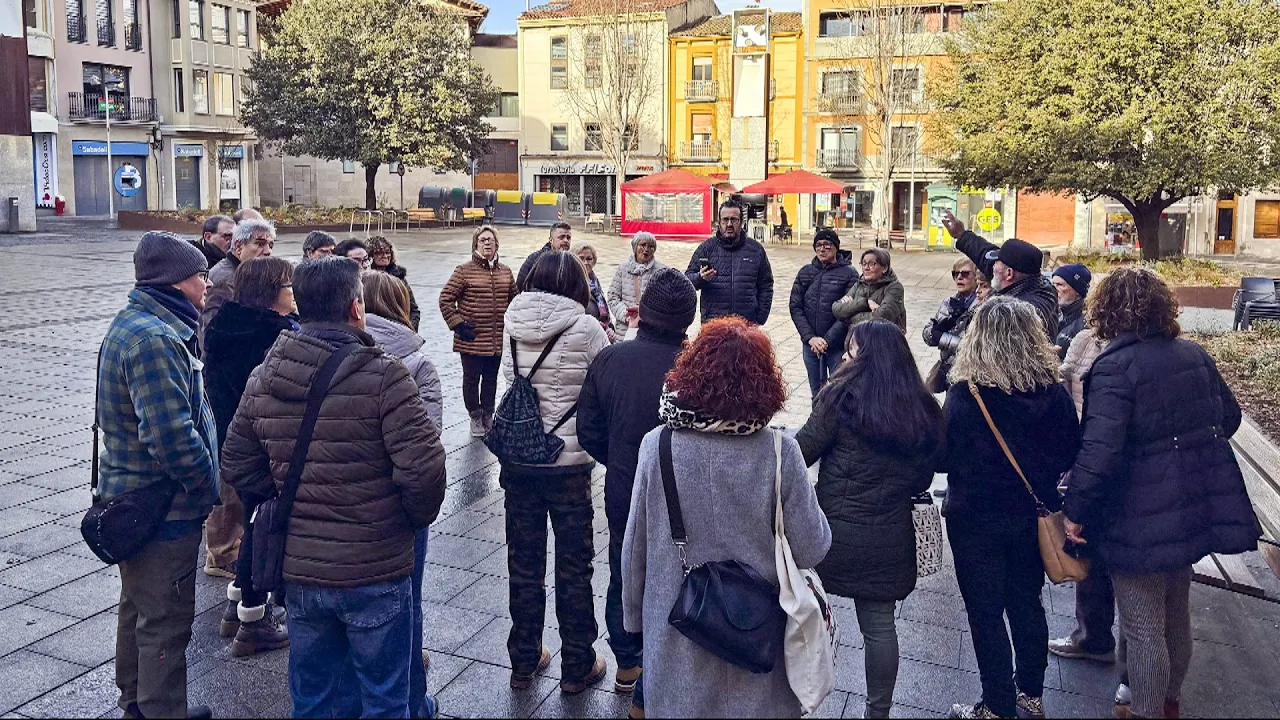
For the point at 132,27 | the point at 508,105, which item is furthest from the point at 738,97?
the point at 132,27

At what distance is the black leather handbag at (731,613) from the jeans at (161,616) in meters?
1.94

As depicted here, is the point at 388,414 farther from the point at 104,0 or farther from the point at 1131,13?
the point at 104,0

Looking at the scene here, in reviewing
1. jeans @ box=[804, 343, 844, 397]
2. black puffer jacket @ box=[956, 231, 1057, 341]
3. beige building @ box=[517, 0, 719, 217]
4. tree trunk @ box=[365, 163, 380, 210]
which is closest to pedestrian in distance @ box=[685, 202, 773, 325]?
jeans @ box=[804, 343, 844, 397]

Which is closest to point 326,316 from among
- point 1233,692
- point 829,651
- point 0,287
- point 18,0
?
point 829,651

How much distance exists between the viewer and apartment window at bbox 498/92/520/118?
55938 millimetres

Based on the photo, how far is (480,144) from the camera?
41.8m

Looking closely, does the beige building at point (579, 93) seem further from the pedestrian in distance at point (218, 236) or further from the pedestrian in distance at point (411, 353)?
the pedestrian in distance at point (411, 353)

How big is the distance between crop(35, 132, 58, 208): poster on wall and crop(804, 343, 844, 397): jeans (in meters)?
41.6

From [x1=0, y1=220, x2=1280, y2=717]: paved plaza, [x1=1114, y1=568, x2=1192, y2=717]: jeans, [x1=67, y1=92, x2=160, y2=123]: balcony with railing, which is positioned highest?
[x1=67, y1=92, x2=160, y2=123]: balcony with railing

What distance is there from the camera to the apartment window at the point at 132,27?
45531mm

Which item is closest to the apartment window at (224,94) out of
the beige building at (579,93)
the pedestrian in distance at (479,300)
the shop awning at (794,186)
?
the beige building at (579,93)

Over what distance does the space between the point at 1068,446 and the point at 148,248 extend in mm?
3510

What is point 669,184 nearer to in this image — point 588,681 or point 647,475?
point 588,681

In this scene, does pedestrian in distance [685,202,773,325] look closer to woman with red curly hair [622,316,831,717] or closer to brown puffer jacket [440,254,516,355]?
brown puffer jacket [440,254,516,355]
